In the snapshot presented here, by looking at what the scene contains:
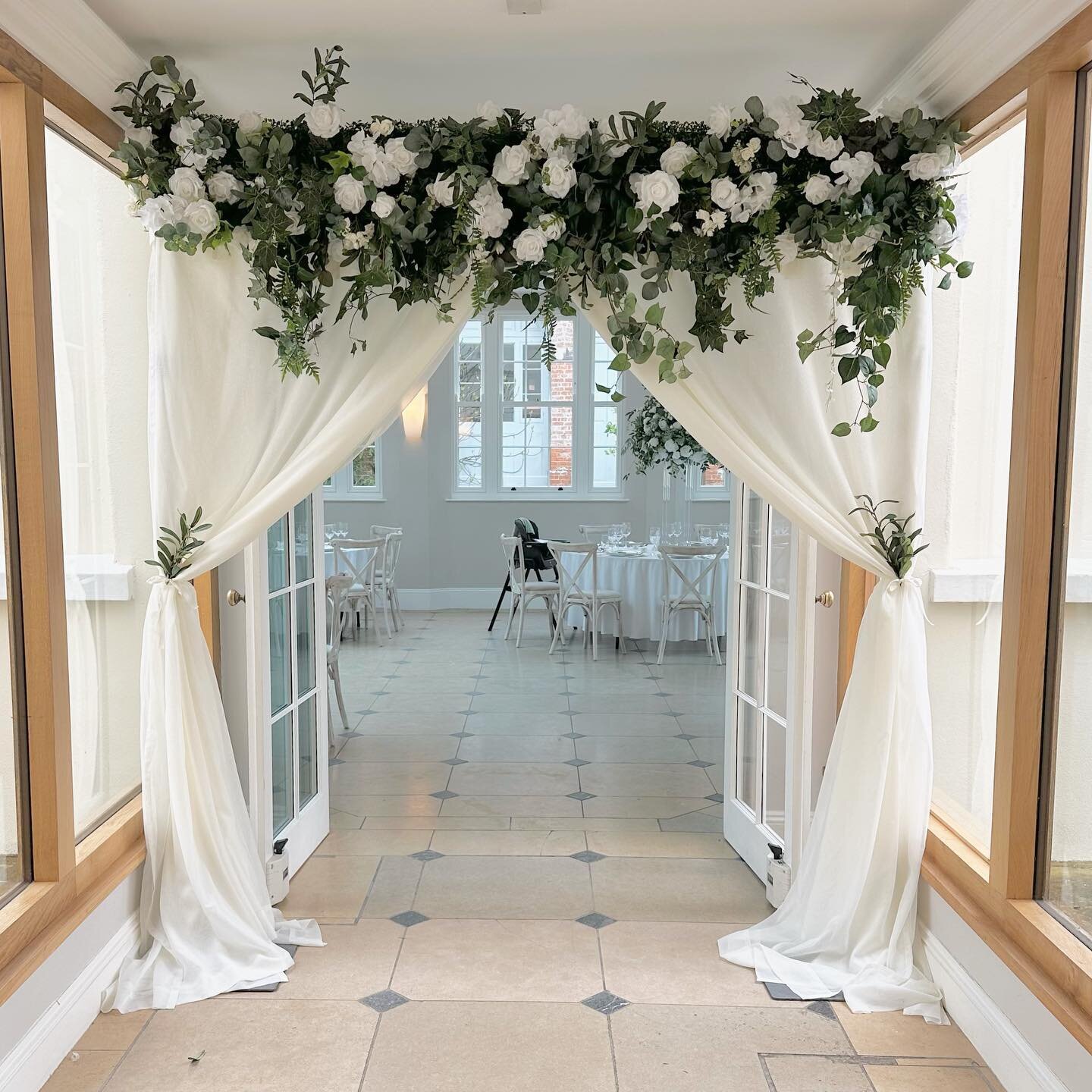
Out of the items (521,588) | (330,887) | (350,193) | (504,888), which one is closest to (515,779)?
(504,888)

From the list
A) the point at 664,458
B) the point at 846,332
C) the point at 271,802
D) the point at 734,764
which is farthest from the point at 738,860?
the point at 664,458

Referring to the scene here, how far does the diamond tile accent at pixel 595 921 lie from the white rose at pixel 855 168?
2.31 metres

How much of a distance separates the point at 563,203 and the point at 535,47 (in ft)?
1.44

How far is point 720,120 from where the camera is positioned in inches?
104

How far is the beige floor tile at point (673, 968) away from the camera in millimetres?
2760

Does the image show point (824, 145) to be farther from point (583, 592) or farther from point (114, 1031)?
point (583, 592)

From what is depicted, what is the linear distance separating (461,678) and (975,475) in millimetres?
4487

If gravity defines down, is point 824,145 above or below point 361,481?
above

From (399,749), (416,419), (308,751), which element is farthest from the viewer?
(416,419)

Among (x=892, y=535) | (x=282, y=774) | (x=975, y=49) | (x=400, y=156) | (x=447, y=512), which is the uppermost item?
(x=975, y=49)

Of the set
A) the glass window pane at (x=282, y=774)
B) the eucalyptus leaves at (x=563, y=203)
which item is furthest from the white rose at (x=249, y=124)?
the glass window pane at (x=282, y=774)

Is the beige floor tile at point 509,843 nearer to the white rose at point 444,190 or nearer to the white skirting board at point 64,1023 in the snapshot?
the white skirting board at point 64,1023

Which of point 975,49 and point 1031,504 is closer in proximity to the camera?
point 1031,504

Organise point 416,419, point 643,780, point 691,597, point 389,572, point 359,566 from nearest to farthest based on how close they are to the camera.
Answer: point 643,780 → point 691,597 → point 359,566 → point 389,572 → point 416,419
